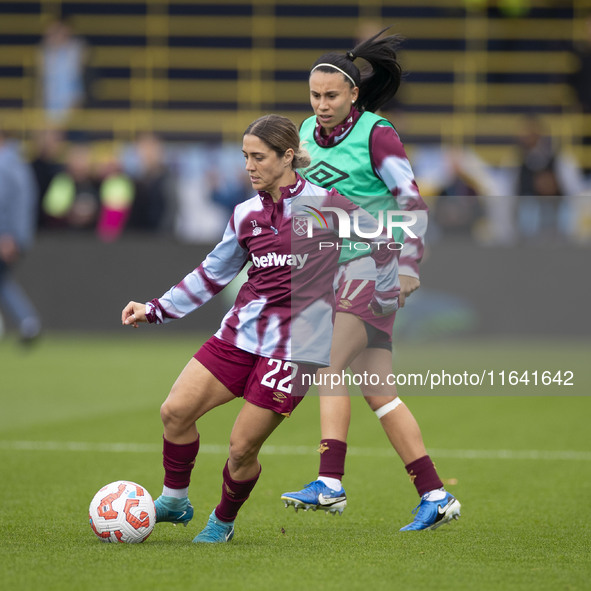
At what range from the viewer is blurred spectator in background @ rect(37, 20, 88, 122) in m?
18.0

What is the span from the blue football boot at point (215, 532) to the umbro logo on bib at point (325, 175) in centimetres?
157

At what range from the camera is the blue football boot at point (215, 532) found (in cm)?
477

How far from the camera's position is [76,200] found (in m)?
15.3

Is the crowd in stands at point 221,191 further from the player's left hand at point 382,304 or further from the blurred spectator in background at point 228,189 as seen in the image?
the player's left hand at point 382,304

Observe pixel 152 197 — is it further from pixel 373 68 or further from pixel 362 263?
pixel 362 263

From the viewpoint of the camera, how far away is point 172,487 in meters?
4.89

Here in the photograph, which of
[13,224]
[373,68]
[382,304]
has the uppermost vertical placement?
[373,68]

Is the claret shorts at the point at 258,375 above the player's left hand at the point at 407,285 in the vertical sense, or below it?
below

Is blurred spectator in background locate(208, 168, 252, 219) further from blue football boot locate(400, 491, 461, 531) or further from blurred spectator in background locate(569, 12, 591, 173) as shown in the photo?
blue football boot locate(400, 491, 461, 531)

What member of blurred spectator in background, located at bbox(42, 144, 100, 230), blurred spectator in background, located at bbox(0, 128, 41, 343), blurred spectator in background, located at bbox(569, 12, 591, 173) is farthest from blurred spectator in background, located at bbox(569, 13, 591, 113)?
blurred spectator in background, located at bbox(0, 128, 41, 343)

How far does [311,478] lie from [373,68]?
96.3 inches

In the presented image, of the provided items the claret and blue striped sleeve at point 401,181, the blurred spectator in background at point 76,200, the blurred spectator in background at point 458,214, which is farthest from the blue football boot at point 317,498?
the blurred spectator in background at point 76,200

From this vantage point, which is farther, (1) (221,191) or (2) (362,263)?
(1) (221,191)

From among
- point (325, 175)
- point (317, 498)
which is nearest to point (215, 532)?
point (317, 498)
